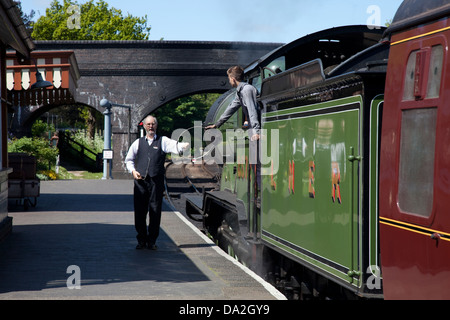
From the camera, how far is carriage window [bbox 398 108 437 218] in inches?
166

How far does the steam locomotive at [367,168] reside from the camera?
165 inches

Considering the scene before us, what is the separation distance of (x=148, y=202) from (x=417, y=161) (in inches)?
241

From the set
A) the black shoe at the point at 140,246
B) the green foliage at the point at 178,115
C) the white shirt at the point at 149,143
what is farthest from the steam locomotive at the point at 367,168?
the green foliage at the point at 178,115

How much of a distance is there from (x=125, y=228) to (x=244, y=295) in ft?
21.0

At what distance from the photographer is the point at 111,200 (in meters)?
19.6

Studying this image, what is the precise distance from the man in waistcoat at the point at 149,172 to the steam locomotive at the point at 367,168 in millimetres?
2392

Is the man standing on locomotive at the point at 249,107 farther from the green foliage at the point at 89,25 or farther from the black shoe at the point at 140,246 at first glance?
the green foliage at the point at 89,25

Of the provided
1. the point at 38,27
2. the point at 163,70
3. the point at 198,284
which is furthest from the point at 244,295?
the point at 38,27

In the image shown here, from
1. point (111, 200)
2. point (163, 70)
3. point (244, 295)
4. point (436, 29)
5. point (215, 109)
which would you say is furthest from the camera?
point (163, 70)

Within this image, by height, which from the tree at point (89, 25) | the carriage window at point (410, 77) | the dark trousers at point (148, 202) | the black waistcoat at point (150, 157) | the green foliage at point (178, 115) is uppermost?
the tree at point (89, 25)

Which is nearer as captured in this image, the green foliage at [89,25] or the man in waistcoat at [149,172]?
the man in waistcoat at [149,172]

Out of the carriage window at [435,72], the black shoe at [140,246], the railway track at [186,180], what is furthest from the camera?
the railway track at [186,180]

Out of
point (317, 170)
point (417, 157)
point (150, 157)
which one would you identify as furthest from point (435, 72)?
point (150, 157)
